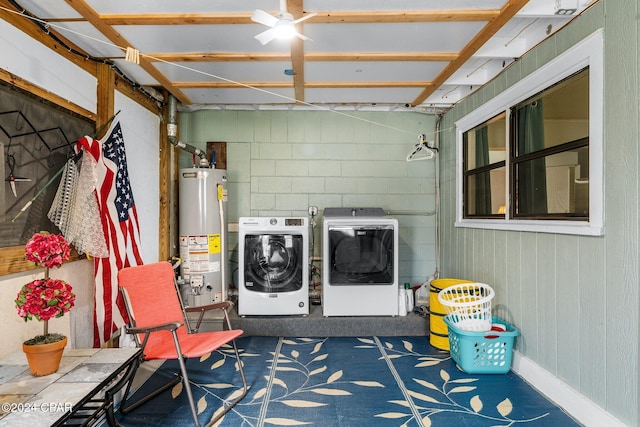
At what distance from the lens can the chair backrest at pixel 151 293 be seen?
8.11 ft

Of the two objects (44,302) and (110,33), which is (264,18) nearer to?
(110,33)

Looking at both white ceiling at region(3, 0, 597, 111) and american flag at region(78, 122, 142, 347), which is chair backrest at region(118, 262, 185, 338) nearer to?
american flag at region(78, 122, 142, 347)

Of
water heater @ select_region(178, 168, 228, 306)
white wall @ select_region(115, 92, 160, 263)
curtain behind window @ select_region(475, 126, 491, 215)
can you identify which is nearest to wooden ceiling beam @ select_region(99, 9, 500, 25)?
white wall @ select_region(115, 92, 160, 263)

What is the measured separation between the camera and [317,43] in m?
2.70

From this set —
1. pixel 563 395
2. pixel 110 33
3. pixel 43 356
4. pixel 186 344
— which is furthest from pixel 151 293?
pixel 563 395

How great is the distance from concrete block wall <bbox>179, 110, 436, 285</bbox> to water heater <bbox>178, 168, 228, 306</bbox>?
1.75ft

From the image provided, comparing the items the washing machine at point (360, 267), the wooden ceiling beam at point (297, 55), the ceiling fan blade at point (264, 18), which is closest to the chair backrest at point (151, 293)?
the washing machine at point (360, 267)

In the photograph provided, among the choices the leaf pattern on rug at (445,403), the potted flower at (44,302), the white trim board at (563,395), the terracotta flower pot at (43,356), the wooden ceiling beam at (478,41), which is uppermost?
the wooden ceiling beam at (478,41)

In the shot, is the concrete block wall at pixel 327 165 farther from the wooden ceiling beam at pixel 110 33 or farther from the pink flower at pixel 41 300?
the pink flower at pixel 41 300

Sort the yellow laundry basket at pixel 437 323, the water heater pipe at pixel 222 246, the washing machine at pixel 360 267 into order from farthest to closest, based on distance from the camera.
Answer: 1. the water heater pipe at pixel 222 246
2. the washing machine at pixel 360 267
3. the yellow laundry basket at pixel 437 323

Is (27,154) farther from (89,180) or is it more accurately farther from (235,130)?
A: (235,130)

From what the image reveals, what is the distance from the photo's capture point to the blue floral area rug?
2.21m

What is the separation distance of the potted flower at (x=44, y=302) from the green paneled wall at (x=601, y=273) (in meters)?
2.72

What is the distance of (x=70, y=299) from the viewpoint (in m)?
1.73
